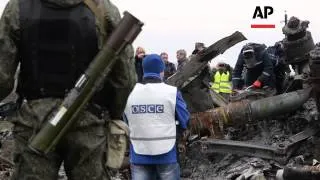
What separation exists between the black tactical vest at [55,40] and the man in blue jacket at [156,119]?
2.22 m

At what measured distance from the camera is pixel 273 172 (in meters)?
7.92

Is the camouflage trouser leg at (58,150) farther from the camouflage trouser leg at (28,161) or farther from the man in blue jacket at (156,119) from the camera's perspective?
the man in blue jacket at (156,119)

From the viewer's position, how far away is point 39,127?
374 cm

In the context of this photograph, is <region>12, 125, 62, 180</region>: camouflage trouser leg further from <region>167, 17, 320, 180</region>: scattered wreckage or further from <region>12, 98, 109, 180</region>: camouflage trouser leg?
<region>167, 17, 320, 180</region>: scattered wreckage

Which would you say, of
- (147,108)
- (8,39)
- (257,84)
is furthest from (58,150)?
(257,84)

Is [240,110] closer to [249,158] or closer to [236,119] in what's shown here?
[236,119]

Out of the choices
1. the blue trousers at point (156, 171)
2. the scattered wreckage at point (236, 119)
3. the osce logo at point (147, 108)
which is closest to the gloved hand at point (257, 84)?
the scattered wreckage at point (236, 119)

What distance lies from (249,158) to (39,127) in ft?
19.0

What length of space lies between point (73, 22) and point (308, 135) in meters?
6.02

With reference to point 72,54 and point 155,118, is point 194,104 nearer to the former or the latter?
point 155,118

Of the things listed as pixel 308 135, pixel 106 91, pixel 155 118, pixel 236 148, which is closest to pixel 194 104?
pixel 236 148

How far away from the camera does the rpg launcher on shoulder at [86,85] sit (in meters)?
3.65

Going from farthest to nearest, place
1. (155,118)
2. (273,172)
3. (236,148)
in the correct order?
(236,148) → (273,172) → (155,118)

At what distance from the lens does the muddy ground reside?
845cm
